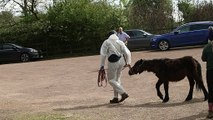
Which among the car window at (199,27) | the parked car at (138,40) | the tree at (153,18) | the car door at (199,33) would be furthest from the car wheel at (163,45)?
the tree at (153,18)

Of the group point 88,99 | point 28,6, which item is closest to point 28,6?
point 28,6

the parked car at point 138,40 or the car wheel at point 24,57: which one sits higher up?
the parked car at point 138,40

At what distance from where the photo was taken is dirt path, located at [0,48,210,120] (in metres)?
11.5

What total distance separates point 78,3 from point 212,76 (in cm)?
3159

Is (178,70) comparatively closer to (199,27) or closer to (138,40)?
(199,27)

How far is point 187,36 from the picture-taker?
103 ft

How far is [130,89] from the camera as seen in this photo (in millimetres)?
16328

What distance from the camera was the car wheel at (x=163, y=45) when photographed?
3216 cm

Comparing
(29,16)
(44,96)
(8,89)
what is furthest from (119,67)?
(29,16)

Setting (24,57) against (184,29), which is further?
(24,57)

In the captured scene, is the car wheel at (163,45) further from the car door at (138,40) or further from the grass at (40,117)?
the grass at (40,117)

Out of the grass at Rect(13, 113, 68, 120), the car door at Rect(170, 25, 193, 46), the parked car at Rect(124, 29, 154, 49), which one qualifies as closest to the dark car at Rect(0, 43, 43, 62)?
the parked car at Rect(124, 29, 154, 49)

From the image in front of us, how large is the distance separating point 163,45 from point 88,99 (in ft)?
59.4

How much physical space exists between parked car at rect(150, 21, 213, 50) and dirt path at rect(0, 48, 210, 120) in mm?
10495
